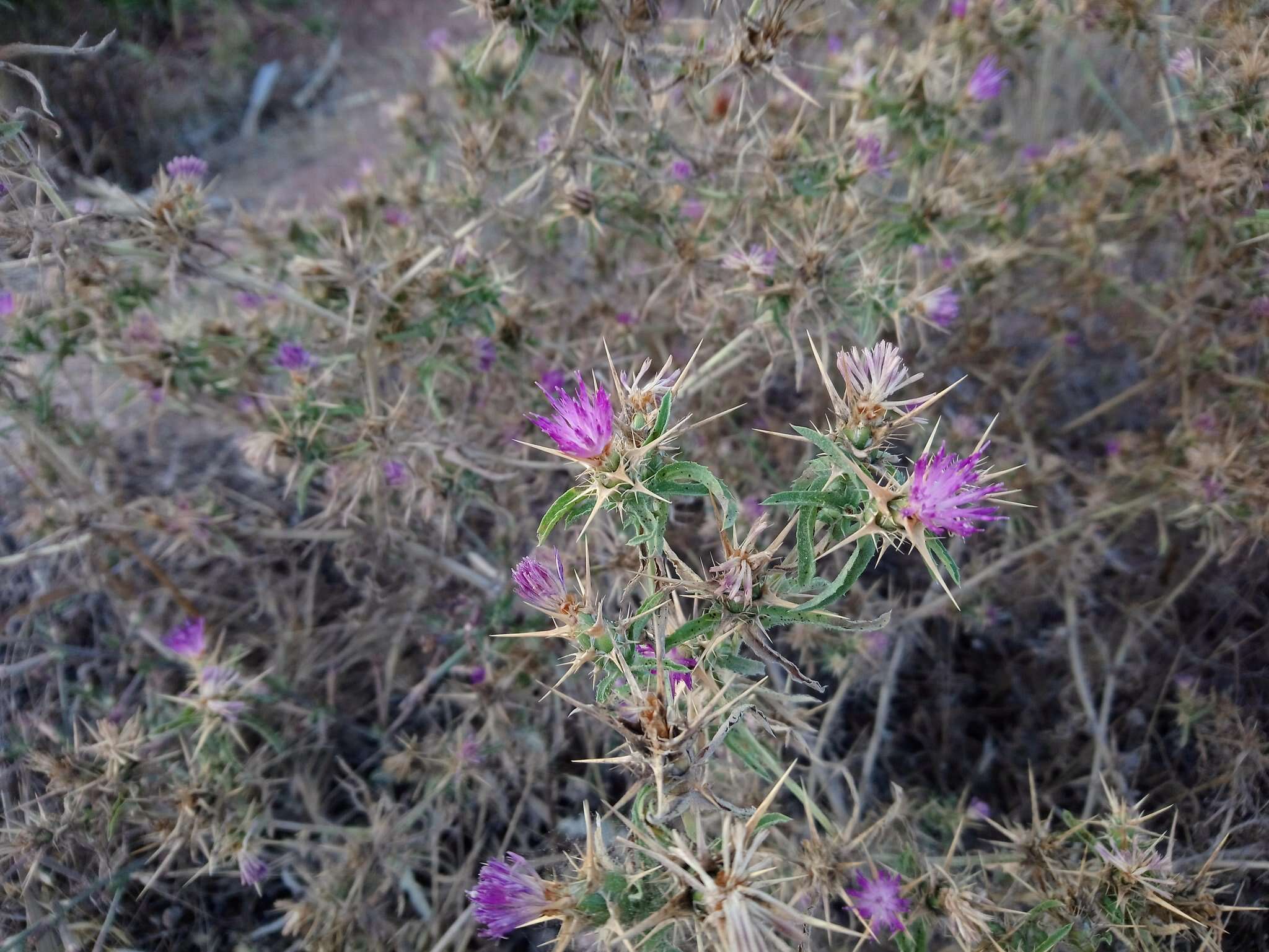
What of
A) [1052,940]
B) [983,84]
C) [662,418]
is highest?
[983,84]

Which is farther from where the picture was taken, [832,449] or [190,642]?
[190,642]

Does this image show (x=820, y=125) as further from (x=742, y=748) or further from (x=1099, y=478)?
(x=742, y=748)

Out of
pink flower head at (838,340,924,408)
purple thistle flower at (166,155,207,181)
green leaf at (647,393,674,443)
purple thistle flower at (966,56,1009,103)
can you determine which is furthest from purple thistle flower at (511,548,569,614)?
purple thistle flower at (966,56,1009,103)

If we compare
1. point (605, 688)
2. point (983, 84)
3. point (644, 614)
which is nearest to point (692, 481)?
point (644, 614)

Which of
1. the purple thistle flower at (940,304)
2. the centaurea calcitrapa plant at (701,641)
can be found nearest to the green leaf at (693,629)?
the centaurea calcitrapa plant at (701,641)

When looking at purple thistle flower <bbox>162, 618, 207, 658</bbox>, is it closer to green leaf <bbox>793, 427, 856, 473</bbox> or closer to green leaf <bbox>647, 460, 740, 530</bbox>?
green leaf <bbox>647, 460, 740, 530</bbox>

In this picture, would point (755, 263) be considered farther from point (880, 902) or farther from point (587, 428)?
point (880, 902)

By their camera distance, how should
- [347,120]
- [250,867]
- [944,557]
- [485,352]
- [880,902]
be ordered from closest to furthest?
1. [944,557]
2. [880,902]
3. [250,867]
4. [485,352]
5. [347,120]
